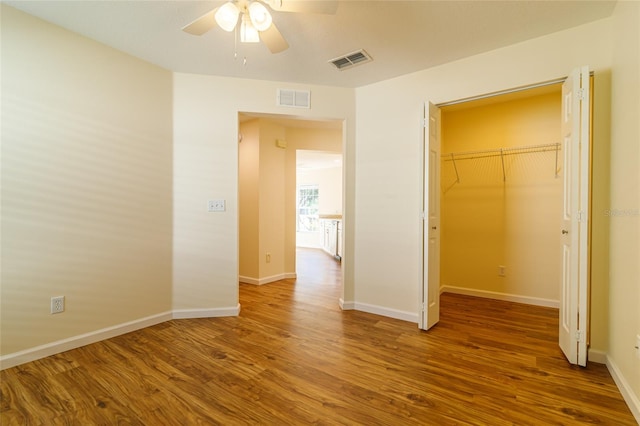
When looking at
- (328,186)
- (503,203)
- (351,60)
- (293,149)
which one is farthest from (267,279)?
(328,186)

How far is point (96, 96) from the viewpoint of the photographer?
97.4 inches

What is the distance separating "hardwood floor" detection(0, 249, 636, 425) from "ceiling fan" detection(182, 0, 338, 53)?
2.19 metres

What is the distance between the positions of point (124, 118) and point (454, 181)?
3943mm

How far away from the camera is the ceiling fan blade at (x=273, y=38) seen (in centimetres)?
181

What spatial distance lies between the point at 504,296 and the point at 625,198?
2.27 meters

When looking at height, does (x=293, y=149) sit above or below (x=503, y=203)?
above

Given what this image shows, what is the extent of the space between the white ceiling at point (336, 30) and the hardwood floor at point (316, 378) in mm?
2524

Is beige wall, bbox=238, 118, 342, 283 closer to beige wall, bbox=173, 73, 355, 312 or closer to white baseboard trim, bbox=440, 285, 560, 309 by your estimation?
beige wall, bbox=173, 73, 355, 312

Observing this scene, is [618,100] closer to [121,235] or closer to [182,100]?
[182,100]

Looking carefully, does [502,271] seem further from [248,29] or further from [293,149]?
[248,29]

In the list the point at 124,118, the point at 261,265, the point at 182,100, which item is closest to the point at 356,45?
the point at 182,100

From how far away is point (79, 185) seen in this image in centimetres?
238

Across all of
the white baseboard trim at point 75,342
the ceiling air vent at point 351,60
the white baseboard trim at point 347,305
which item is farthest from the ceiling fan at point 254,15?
the white baseboard trim at point 347,305

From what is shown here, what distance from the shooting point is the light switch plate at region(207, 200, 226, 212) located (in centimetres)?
308
